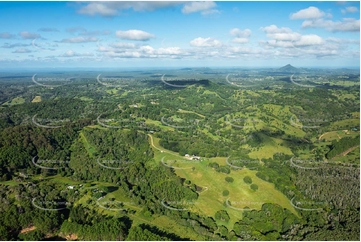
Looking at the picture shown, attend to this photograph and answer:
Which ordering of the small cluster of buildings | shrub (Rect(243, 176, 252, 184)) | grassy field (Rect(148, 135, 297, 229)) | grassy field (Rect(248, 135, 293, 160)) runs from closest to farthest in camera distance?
grassy field (Rect(148, 135, 297, 229)) < shrub (Rect(243, 176, 252, 184)) < the small cluster of buildings < grassy field (Rect(248, 135, 293, 160))

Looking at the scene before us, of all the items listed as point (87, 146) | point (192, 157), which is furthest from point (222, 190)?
point (87, 146)

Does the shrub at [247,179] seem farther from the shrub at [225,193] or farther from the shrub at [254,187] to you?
the shrub at [225,193]

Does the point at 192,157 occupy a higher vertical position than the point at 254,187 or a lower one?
higher

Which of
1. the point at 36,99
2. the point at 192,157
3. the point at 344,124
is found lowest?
the point at 192,157

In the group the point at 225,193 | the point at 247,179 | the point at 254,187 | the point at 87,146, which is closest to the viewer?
the point at 225,193

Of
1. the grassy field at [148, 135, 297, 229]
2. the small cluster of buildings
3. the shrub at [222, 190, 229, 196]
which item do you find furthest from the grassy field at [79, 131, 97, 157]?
the shrub at [222, 190, 229, 196]

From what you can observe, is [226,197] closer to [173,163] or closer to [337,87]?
[173,163]

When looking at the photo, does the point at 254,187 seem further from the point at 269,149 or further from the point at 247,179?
the point at 269,149

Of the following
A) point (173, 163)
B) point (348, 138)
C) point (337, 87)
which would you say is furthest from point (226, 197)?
point (337, 87)

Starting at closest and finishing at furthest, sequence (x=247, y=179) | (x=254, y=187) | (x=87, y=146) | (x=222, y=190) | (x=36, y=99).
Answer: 1. (x=254, y=187)
2. (x=222, y=190)
3. (x=247, y=179)
4. (x=87, y=146)
5. (x=36, y=99)

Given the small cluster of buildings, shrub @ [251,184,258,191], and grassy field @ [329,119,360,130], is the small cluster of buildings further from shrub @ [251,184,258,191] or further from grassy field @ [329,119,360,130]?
grassy field @ [329,119,360,130]

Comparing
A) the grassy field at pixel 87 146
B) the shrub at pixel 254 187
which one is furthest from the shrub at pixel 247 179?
the grassy field at pixel 87 146
